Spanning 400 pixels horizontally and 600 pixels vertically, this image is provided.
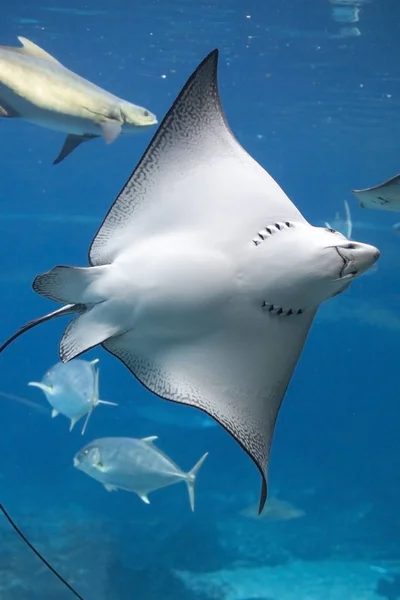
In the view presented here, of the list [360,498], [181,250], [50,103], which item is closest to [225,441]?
[360,498]

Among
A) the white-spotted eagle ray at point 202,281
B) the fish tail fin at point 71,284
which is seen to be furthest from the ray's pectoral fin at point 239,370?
the fish tail fin at point 71,284

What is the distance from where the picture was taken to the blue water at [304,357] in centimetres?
1049

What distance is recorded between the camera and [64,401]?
20.9 feet

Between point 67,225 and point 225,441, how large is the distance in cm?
1060

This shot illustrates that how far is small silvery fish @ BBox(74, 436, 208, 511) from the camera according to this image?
6074 millimetres

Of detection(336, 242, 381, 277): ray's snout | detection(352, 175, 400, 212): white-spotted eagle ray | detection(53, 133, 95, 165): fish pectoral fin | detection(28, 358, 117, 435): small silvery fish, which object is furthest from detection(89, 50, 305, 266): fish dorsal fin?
detection(28, 358, 117, 435): small silvery fish

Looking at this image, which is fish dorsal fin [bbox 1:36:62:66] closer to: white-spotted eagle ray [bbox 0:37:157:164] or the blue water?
white-spotted eagle ray [bbox 0:37:157:164]

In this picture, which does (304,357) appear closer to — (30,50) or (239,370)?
(30,50)

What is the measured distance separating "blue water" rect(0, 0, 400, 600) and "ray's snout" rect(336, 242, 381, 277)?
7318 mm

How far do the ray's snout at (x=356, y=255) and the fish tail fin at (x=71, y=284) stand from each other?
877 mm

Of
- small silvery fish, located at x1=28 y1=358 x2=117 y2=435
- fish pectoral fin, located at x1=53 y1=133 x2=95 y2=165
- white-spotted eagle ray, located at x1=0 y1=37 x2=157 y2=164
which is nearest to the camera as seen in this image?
white-spotted eagle ray, located at x1=0 y1=37 x2=157 y2=164

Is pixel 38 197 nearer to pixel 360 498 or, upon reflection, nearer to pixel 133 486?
pixel 360 498

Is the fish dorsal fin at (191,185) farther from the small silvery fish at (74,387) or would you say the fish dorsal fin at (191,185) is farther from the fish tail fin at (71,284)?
the small silvery fish at (74,387)

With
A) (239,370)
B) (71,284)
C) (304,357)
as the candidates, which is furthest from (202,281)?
(304,357)
